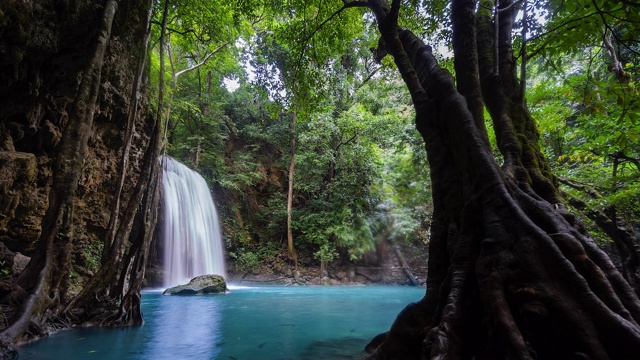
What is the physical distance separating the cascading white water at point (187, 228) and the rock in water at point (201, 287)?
3.63 m

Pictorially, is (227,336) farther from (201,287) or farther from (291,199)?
(291,199)

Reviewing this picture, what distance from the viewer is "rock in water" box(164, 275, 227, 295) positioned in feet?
39.0

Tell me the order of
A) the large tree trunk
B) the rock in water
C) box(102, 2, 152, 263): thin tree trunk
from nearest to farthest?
the large tree trunk, box(102, 2, 152, 263): thin tree trunk, the rock in water

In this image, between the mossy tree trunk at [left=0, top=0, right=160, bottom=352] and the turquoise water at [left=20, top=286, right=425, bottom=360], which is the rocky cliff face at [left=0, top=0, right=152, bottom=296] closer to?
the mossy tree trunk at [left=0, top=0, right=160, bottom=352]

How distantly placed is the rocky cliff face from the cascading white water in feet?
14.1

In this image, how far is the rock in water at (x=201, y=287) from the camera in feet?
39.0

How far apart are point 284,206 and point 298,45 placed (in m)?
15.0

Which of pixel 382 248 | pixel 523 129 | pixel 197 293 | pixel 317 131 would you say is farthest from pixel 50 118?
pixel 382 248

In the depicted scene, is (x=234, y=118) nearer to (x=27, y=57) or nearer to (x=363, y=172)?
(x=363, y=172)

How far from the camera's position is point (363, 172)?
65.5 ft

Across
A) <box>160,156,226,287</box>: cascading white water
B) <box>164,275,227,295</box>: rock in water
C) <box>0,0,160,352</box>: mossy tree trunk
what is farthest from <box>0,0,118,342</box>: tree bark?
<box>160,156,226,287</box>: cascading white water

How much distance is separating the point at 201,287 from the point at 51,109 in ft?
24.5

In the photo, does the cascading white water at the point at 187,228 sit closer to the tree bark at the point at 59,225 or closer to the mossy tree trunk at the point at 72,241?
the mossy tree trunk at the point at 72,241

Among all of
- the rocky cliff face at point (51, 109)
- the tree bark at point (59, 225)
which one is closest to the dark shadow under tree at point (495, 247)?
the tree bark at point (59, 225)
